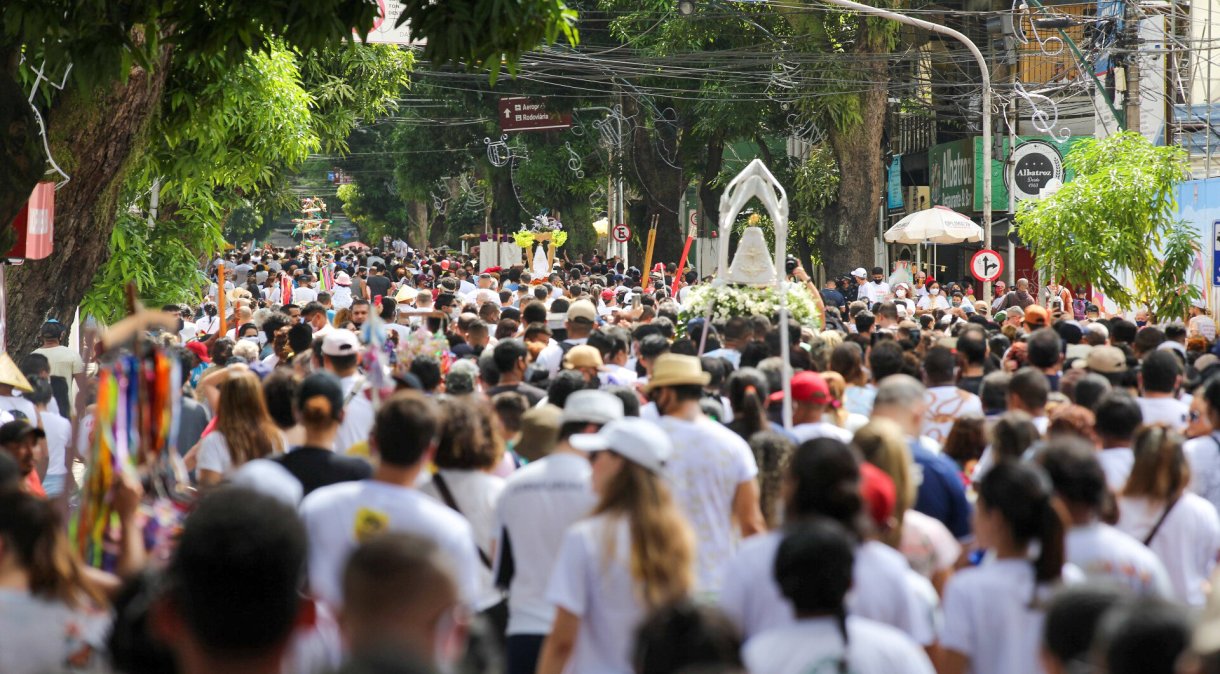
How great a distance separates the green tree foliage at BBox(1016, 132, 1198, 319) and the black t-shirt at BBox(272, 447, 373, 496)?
13.0 metres

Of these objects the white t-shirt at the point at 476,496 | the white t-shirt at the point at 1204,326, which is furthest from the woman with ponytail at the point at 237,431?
the white t-shirt at the point at 1204,326

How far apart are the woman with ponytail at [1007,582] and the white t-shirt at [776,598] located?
0.39 ft

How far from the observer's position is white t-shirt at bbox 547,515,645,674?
4566 mm

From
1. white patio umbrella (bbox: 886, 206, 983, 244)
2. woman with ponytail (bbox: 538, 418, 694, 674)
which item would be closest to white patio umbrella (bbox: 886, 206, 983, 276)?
white patio umbrella (bbox: 886, 206, 983, 244)

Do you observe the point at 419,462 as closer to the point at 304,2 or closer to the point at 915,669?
the point at 915,669

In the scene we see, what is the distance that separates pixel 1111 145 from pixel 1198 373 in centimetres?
849

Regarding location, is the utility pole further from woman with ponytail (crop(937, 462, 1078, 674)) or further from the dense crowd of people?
woman with ponytail (crop(937, 462, 1078, 674))


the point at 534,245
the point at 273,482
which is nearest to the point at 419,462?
the point at 273,482

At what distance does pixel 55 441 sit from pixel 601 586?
5.71 m

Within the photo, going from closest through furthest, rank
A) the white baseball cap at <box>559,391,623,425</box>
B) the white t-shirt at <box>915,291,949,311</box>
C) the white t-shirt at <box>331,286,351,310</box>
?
the white baseball cap at <box>559,391,623,425</box>, the white t-shirt at <box>915,291,949,311</box>, the white t-shirt at <box>331,286,351,310</box>

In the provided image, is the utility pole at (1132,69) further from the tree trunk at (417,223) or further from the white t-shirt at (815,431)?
the tree trunk at (417,223)

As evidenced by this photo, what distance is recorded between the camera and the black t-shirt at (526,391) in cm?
869

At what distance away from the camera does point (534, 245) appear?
45.5m

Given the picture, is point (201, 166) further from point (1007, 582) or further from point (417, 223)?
point (417, 223)
